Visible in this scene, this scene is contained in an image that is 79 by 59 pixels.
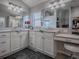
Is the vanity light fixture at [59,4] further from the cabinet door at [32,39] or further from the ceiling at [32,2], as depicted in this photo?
the cabinet door at [32,39]

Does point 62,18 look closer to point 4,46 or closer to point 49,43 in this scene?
point 49,43

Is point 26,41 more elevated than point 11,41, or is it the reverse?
point 11,41

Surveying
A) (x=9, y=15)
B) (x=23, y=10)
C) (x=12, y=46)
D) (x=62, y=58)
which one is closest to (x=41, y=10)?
(x=23, y=10)

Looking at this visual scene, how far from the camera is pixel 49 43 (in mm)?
2160

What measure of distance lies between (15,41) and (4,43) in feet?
1.40

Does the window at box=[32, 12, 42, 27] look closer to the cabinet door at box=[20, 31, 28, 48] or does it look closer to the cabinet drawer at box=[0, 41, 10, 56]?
the cabinet door at box=[20, 31, 28, 48]

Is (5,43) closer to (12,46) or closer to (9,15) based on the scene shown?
(12,46)

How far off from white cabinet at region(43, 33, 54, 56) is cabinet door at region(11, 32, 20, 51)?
1.04 metres

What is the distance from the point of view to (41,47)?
7.97 feet

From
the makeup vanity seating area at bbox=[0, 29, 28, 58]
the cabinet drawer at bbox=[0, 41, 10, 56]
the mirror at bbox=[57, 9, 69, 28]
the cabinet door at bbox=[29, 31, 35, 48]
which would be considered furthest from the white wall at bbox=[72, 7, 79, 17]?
the cabinet drawer at bbox=[0, 41, 10, 56]

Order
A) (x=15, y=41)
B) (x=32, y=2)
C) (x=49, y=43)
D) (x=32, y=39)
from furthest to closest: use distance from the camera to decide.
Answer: (x=32, y=2) → (x=32, y=39) → (x=15, y=41) → (x=49, y=43)

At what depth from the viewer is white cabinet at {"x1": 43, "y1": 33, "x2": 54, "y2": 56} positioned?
207 centimetres

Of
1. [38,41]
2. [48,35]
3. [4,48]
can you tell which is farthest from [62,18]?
[4,48]

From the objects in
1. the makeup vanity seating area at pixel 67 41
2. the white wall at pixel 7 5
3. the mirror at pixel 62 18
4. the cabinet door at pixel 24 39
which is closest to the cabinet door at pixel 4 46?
the cabinet door at pixel 24 39
